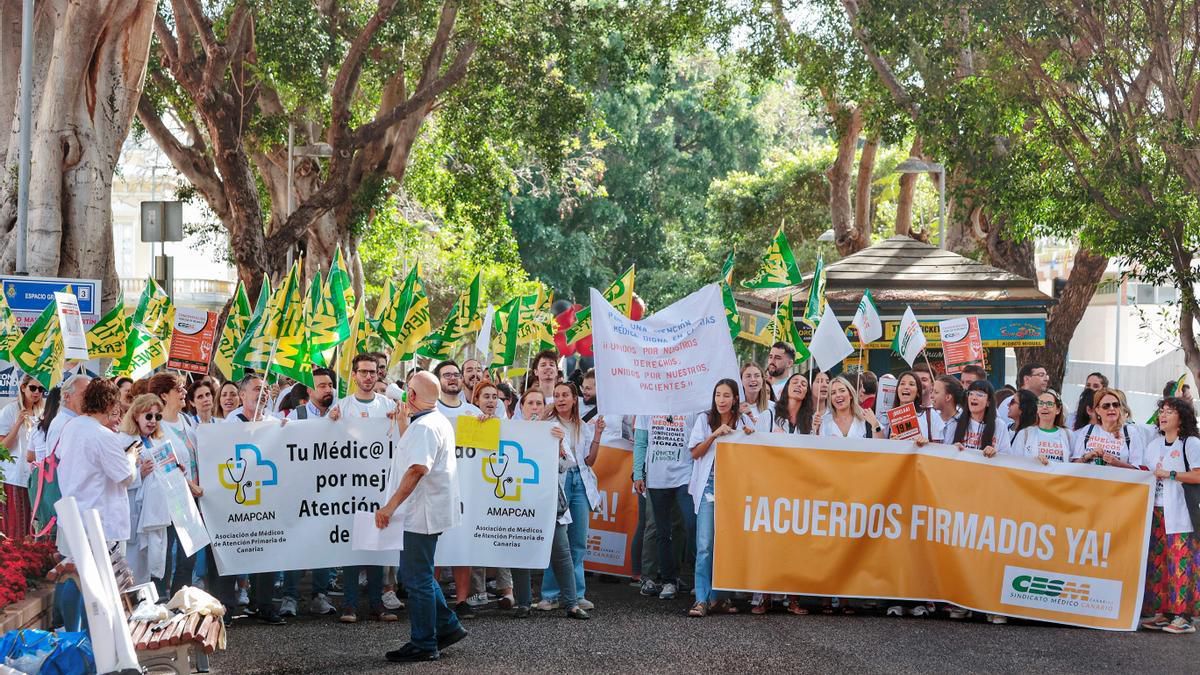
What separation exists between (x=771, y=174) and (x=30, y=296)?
82.6ft

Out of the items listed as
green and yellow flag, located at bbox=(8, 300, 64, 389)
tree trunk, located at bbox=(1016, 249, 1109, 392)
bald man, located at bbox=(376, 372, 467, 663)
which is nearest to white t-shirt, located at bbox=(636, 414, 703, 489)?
bald man, located at bbox=(376, 372, 467, 663)

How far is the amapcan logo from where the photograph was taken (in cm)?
1004

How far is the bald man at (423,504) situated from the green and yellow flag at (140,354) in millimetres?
4928

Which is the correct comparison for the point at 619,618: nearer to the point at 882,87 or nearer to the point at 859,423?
the point at 859,423

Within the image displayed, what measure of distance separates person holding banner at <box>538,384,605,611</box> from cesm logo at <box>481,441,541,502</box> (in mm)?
256

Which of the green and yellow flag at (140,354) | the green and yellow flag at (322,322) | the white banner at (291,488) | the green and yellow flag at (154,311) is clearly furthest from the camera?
the green and yellow flag at (154,311)

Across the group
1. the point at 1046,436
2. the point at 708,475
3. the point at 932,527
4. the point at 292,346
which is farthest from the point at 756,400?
the point at 292,346

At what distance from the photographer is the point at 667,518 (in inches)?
451

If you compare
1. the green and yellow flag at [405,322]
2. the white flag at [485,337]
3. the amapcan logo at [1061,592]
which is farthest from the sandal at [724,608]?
the white flag at [485,337]

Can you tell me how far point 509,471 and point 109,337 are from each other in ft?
15.3

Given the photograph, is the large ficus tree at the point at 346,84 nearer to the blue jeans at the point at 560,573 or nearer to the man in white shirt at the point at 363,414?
the man in white shirt at the point at 363,414

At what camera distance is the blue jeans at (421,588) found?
885 centimetres

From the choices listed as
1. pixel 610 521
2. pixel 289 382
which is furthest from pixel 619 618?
pixel 289 382

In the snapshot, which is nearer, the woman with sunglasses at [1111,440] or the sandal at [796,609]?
the woman with sunglasses at [1111,440]
